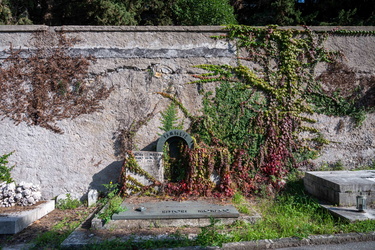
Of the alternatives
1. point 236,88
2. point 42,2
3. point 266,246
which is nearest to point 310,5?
point 236,88

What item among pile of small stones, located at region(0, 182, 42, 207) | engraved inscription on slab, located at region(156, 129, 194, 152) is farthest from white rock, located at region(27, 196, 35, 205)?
engraved inscription on slab, located at region(156, 129, 194, 152)

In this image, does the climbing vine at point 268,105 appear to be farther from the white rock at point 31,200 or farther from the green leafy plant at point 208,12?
the green leafy plant at point 208,12

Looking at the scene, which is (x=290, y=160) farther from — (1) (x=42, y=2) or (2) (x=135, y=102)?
(1) (x=42, y=2)

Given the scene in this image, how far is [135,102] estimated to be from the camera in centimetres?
577

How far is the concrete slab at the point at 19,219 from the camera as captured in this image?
4078 millimetres

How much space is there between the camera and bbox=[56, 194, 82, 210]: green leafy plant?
5.39 metres

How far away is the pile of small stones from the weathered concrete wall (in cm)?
50

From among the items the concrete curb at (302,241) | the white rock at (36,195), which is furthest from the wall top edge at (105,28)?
the concrete curb at (302,241)

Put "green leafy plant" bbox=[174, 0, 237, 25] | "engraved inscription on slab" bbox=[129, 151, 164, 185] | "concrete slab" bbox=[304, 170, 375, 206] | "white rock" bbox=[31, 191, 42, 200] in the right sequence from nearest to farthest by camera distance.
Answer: "concrete slab" bbox=[304, 170, 375, 206] < "white rock" bbox=[31, 191, 42, 200] < "engraved inscription on slab" bbox=[129, 151, 164, 185] < "green leafy plant" bbox=[174, 0, 237, 25]

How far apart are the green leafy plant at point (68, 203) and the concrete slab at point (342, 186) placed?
446cm

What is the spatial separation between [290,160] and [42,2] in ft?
35.6

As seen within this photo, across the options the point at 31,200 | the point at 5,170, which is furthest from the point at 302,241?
the point at 5,170

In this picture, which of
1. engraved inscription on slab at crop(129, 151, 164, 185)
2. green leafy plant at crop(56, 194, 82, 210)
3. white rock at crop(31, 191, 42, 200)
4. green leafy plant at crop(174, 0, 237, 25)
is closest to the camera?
white rock at crop(31, 191, 42, 200)

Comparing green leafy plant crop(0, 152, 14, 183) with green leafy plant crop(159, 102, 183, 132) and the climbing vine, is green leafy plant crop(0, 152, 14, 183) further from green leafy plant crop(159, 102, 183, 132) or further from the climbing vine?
the climbing vine
